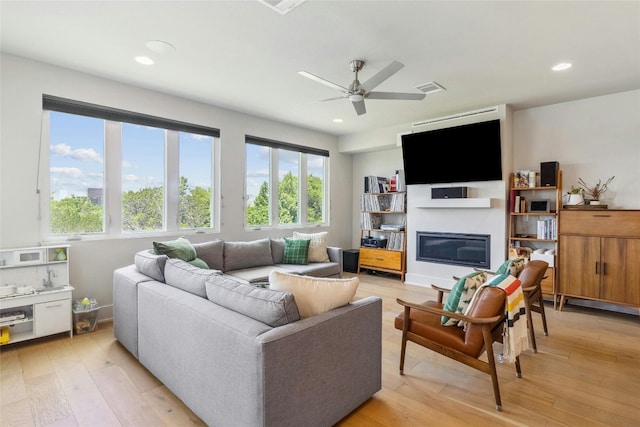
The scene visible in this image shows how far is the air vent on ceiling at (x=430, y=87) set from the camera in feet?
11.8

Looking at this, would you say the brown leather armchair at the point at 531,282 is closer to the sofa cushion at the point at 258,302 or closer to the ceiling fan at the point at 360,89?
the ceiling fan at the point at 360,89

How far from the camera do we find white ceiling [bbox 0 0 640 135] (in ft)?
7.45

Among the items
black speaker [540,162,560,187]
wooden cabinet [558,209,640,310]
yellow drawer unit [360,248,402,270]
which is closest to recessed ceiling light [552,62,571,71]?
black speaker [540,162,560,187]

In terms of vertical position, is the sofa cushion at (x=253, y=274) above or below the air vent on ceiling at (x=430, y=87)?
below

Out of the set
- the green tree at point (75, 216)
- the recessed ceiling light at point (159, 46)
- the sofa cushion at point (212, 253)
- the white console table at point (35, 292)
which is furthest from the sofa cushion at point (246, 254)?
the recessed ceiling light at point (159, 46)

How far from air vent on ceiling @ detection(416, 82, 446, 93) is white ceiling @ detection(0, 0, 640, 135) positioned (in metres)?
0.10

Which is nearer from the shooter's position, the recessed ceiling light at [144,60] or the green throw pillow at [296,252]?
the recessed ceiling light at [144,60]

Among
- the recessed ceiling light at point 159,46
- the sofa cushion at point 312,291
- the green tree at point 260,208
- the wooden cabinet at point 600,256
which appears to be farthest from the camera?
the green tree at point 260,208

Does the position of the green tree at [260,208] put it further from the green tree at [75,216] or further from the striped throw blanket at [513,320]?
the striped throw blanket at [513,320]

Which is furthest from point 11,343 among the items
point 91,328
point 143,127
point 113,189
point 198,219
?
point 143,127

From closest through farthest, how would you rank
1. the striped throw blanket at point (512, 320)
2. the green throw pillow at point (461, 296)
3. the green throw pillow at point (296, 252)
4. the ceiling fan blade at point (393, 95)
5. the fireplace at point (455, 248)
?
the striped throw blanket at point (512, 320), the green throw pillow at point (461, 296), the ceiling fan blade at point (393, 95), the green throw pillow at point (296, 252), the fireplace at point (455, 248)

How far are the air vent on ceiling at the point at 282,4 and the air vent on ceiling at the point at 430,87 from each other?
6.51 ft

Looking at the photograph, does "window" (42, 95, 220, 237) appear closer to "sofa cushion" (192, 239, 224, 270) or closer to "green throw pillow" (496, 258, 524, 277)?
"sofa cushion" (192, 239, 224, 270)

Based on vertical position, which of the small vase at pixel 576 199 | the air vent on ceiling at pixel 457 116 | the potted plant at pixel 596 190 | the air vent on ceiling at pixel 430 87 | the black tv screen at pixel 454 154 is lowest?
the small vase at pixel 576 199
